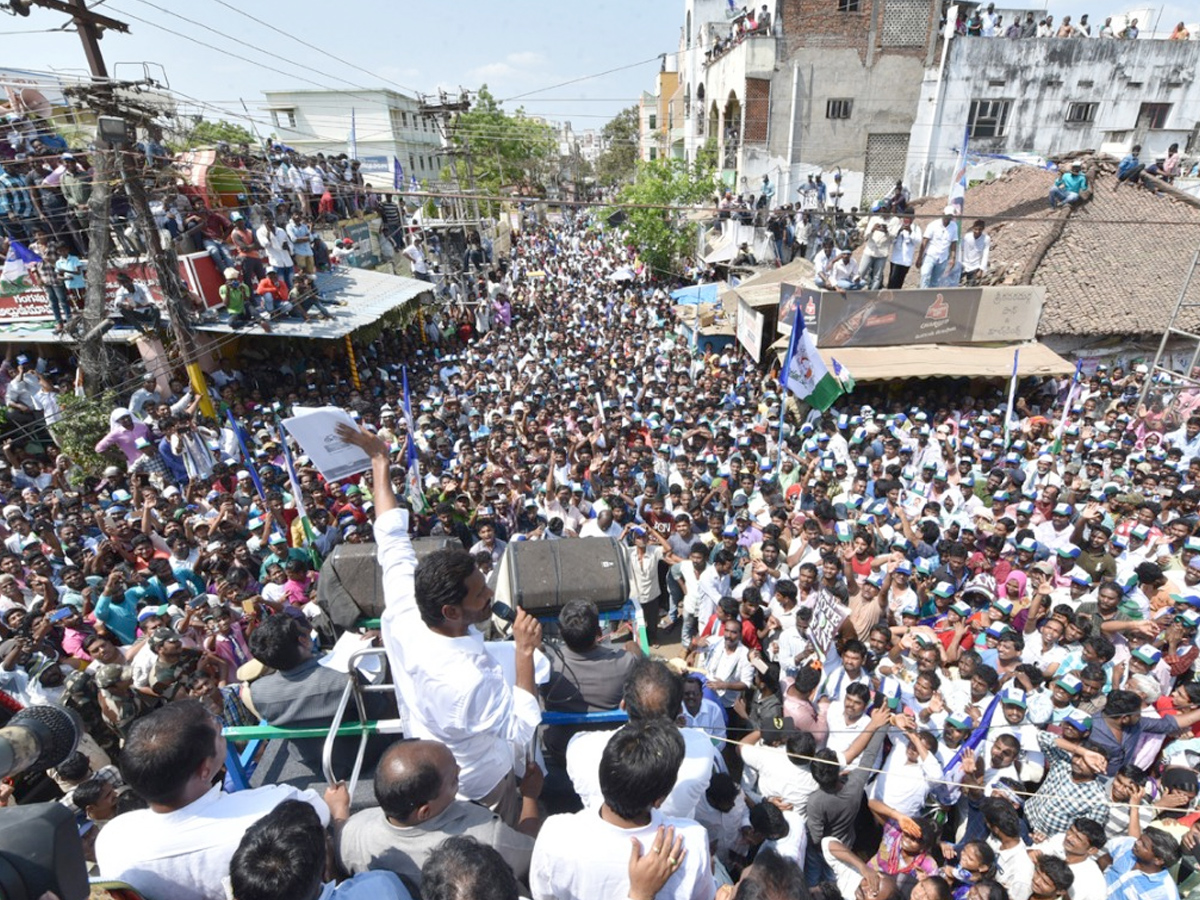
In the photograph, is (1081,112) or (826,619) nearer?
(826,619)

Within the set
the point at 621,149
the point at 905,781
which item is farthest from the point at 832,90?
the point at 621,149

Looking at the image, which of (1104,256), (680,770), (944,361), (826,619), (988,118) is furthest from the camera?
(988,118)

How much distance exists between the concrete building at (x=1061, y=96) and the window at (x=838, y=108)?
2.56 m

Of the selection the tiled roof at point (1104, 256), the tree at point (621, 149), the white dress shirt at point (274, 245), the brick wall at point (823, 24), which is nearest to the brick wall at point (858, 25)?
the brick wall at point (823, 24)

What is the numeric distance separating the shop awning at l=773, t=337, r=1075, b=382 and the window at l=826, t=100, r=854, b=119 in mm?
14792

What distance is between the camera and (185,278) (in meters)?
12.2

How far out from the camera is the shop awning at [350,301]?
42.8 feet

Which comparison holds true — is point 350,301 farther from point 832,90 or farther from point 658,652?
point 832,90

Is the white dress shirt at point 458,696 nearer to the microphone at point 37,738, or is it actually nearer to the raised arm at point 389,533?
the raised arm at point 389,533

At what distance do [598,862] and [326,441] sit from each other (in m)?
2.42

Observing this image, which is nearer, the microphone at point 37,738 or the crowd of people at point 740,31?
the microphone at point 37,738

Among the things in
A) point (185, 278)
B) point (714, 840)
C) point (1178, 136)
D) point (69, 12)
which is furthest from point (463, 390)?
point (1178, 136)

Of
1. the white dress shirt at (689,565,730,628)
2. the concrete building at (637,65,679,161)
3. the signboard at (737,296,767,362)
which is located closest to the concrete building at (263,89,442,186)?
the concrete building at (637,65,679,161)

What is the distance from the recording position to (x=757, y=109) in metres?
23.9
